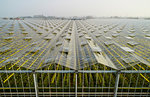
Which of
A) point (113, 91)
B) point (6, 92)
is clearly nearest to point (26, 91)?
point (6, 92)

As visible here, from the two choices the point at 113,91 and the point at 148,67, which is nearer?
the point at 113,91

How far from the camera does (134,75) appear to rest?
16734 millimetres

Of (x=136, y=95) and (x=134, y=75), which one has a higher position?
(x=134, y=75)

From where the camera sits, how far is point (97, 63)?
14492 mm

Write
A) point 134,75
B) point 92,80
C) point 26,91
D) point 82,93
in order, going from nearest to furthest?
1. point 82,93
2. point 26,91
3. point 92,80
4. point 134,75

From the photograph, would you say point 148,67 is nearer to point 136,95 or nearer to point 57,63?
point 136,95

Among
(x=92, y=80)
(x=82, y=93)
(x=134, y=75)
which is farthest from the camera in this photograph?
(x=134, y=75)

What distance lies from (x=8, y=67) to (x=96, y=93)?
13.1 meters

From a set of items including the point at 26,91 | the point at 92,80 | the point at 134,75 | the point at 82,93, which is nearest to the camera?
the point at 82,93

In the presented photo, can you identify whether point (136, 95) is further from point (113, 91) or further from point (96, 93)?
point (96, 93)

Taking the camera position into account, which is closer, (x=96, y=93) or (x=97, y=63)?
(x=96, y=93)

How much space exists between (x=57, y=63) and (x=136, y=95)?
12.0 meters

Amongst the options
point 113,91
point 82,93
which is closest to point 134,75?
point 113,91

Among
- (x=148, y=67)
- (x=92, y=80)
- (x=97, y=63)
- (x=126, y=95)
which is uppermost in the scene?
(x=97, y=63)
